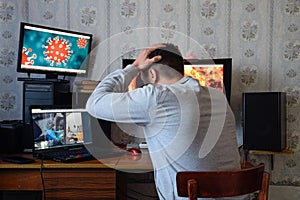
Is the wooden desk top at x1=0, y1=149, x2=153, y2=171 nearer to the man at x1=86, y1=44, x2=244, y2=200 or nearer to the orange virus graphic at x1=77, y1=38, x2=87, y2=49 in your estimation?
the man at x1=86, y1=44, x2=244, y2=200

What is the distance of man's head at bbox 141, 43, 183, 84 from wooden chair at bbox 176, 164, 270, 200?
15.6 inches

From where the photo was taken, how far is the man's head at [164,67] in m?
1.48

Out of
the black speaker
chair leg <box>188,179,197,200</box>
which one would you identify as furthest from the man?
the black speaker

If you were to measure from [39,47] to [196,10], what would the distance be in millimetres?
1128

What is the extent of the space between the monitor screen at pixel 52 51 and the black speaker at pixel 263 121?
3.80 feet

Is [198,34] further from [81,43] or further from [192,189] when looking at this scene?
[192,189]

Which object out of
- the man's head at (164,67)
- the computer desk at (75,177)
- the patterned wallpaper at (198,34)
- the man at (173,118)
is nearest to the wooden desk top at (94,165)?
the computer desk at (75,177)

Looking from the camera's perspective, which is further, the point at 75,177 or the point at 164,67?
the point at 75,177

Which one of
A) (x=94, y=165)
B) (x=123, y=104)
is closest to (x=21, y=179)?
(x=94, y=165)

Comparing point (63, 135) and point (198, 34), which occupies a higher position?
point (198, 34)

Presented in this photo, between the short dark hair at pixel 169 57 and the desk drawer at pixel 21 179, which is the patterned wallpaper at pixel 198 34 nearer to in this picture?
the desk drawer at pixel 21 179

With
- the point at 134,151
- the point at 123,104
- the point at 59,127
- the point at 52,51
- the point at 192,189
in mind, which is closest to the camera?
the point at 192,189

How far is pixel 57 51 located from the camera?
250 centimetres

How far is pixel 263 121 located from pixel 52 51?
1440mm
